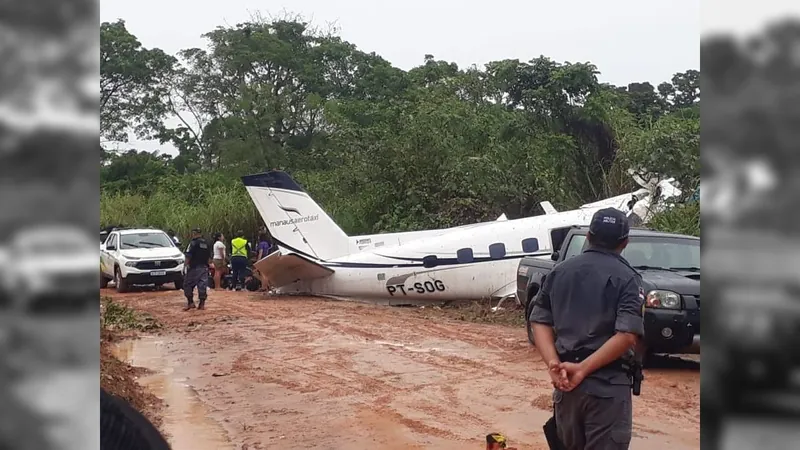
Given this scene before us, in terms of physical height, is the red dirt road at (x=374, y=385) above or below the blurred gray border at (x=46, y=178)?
below

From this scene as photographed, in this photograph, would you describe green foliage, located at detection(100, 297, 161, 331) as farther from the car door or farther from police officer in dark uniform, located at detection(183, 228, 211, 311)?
the car door

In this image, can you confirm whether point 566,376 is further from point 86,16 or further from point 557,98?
point 557,98

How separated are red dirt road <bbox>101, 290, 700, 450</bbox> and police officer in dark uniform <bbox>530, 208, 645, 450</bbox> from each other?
305 cm

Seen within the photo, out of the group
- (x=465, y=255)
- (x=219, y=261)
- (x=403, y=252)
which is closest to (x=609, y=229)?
(x=465, y=255)

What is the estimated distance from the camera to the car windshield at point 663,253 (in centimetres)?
1054

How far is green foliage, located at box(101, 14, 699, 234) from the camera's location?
→ 22406 mm

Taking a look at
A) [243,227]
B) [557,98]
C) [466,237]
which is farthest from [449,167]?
[243,227]

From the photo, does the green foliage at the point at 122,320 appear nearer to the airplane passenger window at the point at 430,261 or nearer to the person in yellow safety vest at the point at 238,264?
the airplane passenger window at the point at 430,261

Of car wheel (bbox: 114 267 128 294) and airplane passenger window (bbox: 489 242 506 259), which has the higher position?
airplane passenger window (bbox: 489 242 506 259)

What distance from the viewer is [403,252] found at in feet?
57.8

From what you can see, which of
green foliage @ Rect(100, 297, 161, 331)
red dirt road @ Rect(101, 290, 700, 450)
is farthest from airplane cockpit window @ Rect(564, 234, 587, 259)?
green foliage @ Rect(100, 297, 161, 331)

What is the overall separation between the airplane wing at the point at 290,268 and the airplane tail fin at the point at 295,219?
1.85 feet

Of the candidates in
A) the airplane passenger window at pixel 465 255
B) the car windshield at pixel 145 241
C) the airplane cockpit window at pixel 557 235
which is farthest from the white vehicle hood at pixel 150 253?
the airplane cockpit window at pixel 557 235

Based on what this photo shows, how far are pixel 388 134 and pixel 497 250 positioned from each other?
8734mm
